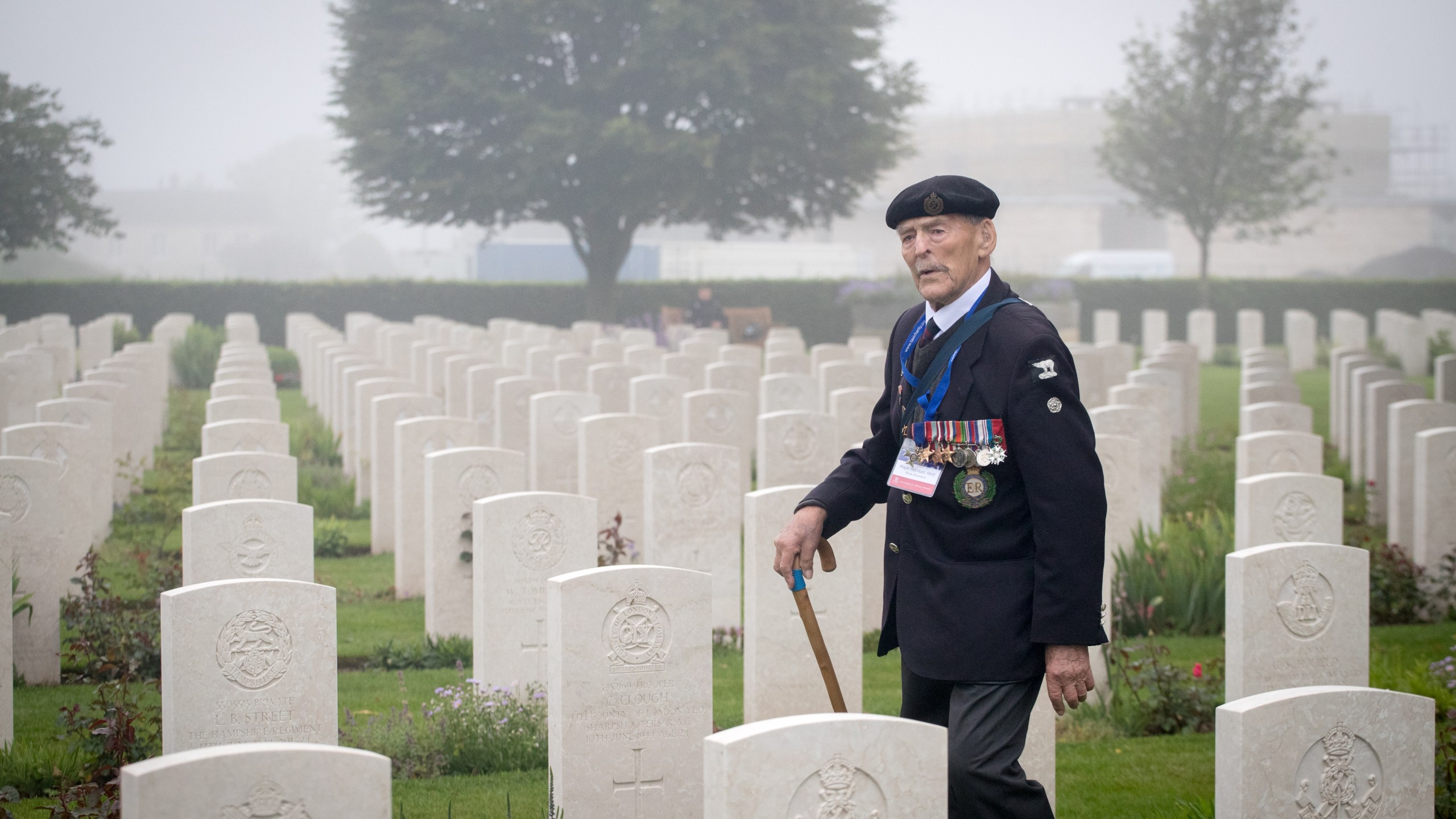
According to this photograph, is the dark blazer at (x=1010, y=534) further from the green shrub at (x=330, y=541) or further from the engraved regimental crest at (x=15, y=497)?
the green shrub at (x=330, y=541)

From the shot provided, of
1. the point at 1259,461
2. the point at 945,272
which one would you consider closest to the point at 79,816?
the point at 945,272

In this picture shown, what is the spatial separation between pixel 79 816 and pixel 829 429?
17.5 ft

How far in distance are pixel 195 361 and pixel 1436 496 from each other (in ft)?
58.5

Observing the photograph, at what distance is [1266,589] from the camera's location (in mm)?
5004

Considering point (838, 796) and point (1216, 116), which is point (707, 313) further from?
point (838, 796)

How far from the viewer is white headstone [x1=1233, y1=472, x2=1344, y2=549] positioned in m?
6.54

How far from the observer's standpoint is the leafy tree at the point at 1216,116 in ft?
91.8

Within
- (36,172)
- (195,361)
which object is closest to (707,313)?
(195,361)

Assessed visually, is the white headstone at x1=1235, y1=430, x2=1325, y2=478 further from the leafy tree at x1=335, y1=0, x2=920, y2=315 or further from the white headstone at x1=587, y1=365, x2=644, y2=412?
the leafy tree at x1=335, y1=0, x2=920, y2=315

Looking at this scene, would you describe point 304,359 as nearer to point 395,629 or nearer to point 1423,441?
point 395,629

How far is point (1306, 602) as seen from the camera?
16.6ft

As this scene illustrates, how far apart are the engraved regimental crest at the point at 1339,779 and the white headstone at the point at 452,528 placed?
4.84 metres

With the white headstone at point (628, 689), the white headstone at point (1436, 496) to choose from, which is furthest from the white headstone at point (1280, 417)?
the white headstone at point (628, 689)

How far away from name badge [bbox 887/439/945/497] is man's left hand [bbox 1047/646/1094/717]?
51cm
